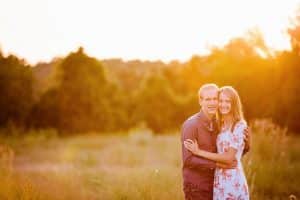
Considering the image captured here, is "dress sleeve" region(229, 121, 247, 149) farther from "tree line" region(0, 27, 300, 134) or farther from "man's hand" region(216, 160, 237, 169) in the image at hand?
"tree line" region(0, 27, 300, 134)

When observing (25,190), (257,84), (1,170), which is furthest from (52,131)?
(25,190)

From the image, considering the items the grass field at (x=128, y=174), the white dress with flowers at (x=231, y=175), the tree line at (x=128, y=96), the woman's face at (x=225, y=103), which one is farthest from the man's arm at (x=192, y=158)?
the tree line at (x=128, y=96)

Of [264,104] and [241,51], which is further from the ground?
[241,51]

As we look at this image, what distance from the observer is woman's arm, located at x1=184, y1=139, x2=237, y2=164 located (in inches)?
207

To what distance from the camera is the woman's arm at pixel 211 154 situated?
5254 mm

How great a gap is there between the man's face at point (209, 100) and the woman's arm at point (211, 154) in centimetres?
39

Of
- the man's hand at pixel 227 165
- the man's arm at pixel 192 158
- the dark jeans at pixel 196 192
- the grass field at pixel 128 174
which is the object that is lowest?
the grass field at pixel 128 174

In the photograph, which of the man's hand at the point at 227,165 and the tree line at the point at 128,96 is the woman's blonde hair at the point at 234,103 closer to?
the man's hand at the point at 227,165

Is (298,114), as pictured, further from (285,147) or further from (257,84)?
(285,147)

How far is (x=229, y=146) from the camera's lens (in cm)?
533

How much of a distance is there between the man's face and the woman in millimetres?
79

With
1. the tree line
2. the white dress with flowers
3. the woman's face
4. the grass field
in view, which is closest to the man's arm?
the white dress with flowers

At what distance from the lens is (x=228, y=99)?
543 cm

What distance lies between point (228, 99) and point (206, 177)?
85 cm
